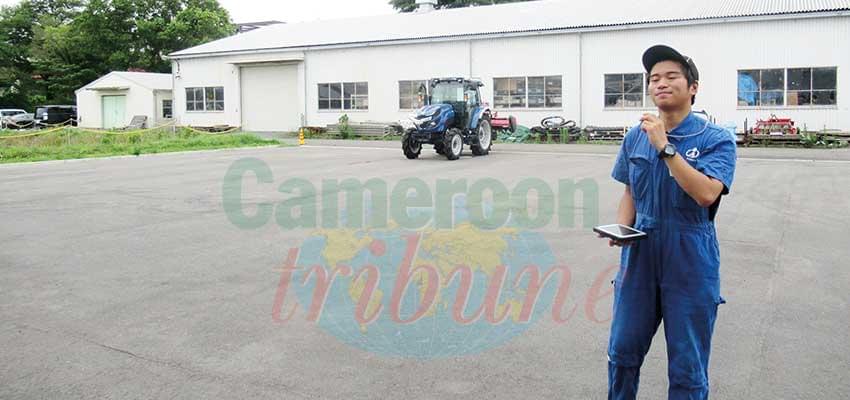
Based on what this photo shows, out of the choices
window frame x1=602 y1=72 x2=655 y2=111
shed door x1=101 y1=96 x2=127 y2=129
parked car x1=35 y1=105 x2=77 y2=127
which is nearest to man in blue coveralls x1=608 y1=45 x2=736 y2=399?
window frame x1=602 y1=72 x2=655 y2=111

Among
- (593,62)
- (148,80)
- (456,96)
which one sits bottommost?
(456,96)

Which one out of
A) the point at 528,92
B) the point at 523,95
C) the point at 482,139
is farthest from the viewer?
the point at 523,95

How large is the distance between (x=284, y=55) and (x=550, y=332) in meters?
35.8

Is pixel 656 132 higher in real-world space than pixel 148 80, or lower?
lower

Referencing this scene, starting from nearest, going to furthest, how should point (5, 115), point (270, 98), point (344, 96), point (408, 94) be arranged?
point (408, 94), point (344, 96), point (270, 98), point (5, 115)

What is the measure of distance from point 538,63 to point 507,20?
13.6ft

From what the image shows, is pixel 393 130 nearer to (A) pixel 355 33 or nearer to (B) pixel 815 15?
(A) pixel 355 33

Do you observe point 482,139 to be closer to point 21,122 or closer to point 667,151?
point 667,151

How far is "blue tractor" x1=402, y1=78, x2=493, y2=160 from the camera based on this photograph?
2175 cm

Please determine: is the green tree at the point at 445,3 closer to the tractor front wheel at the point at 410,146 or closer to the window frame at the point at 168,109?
the window frame at the point at 168,109

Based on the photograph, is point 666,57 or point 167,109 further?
point 167,109

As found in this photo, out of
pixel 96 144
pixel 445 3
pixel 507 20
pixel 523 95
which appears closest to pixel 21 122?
pixel 96 144

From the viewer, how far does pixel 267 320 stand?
6078 millimetres

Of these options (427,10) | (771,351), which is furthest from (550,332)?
(427,10)
